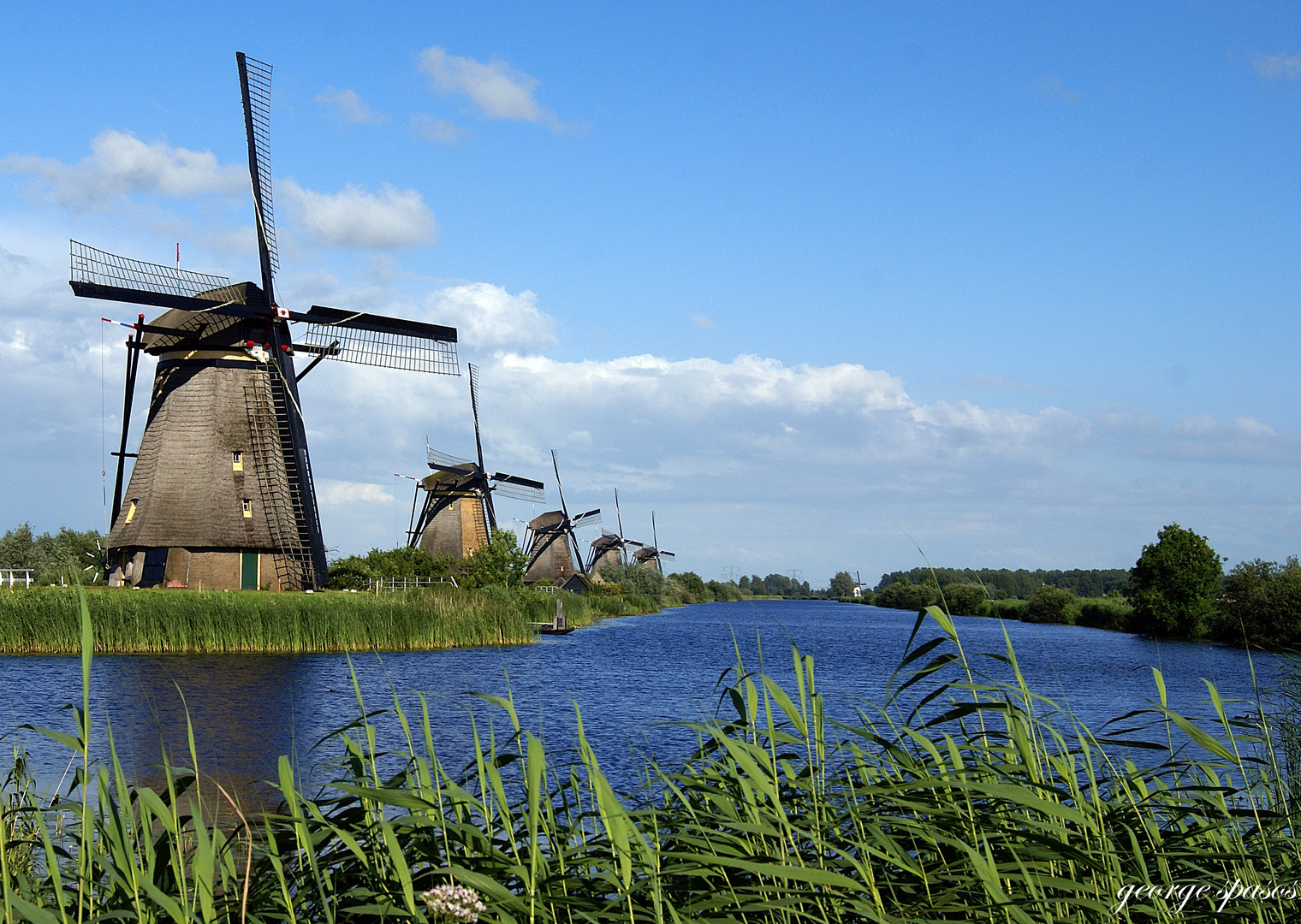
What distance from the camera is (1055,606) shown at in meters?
51.0

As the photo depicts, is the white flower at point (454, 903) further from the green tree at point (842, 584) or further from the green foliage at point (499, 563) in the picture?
the green tree at point (842, 584)

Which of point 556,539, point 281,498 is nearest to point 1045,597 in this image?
point 556,539

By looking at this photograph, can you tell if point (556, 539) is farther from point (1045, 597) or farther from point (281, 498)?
point (281, 498)

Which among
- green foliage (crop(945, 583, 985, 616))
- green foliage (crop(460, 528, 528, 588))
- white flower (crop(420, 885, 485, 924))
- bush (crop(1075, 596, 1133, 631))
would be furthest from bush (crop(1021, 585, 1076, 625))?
white flower (crop(420, 885, 485, 924))

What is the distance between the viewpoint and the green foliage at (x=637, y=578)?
227ft

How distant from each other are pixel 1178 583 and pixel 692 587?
58.7 m

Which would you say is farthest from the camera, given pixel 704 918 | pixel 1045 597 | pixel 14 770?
pixel 1045 597

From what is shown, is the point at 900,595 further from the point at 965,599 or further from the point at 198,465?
the point at 198,465

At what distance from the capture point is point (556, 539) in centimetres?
5931

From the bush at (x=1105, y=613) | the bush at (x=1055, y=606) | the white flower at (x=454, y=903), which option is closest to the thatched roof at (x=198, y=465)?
the white flower at (x=454, y=903)

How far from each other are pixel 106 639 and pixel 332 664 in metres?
4.19

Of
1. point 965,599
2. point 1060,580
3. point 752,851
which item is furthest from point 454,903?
point 1060,580

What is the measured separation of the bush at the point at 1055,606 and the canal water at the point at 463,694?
22224mm

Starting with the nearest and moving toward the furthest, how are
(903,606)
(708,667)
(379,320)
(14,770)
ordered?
(14,770) → (708,667) → (379,320) → (903,606)
